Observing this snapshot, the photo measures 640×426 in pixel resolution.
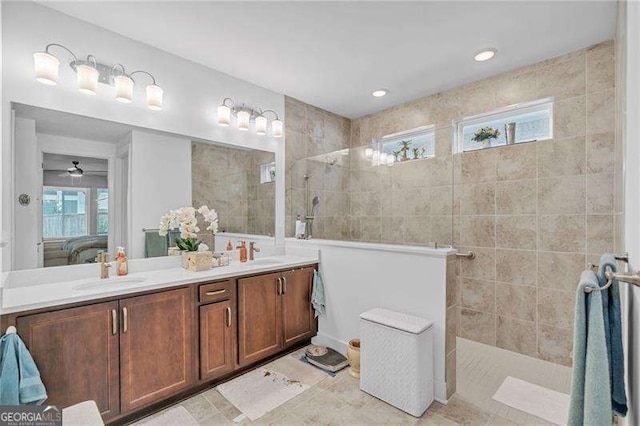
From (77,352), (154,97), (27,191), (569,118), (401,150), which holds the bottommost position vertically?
(77,352)

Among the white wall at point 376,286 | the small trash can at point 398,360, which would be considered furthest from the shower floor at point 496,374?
the small trash can at point 398,360

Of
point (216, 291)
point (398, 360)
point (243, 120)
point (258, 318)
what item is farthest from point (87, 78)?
point (398, 360)

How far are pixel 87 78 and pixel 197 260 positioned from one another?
1.48m

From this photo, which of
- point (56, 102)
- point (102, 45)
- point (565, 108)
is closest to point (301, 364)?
point (56, 102)

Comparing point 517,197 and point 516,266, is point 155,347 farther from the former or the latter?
A: point 517,197

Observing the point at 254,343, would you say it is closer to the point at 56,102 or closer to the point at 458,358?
the point at 458,358

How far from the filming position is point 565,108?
8.30ft

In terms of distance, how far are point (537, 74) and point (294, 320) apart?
3.20 metres

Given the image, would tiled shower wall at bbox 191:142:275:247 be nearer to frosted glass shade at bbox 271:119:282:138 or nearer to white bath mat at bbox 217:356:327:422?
frosted glass shade at bbox 271:119:282:138

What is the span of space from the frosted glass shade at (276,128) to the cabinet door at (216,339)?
1.86 meters

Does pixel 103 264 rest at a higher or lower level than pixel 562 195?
lower

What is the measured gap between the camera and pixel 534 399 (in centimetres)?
212

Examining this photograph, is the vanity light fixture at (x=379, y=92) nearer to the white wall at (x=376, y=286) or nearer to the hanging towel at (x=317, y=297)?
the white wall at (x=376, y=286)

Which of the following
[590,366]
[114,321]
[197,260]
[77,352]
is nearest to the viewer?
[590,366]
